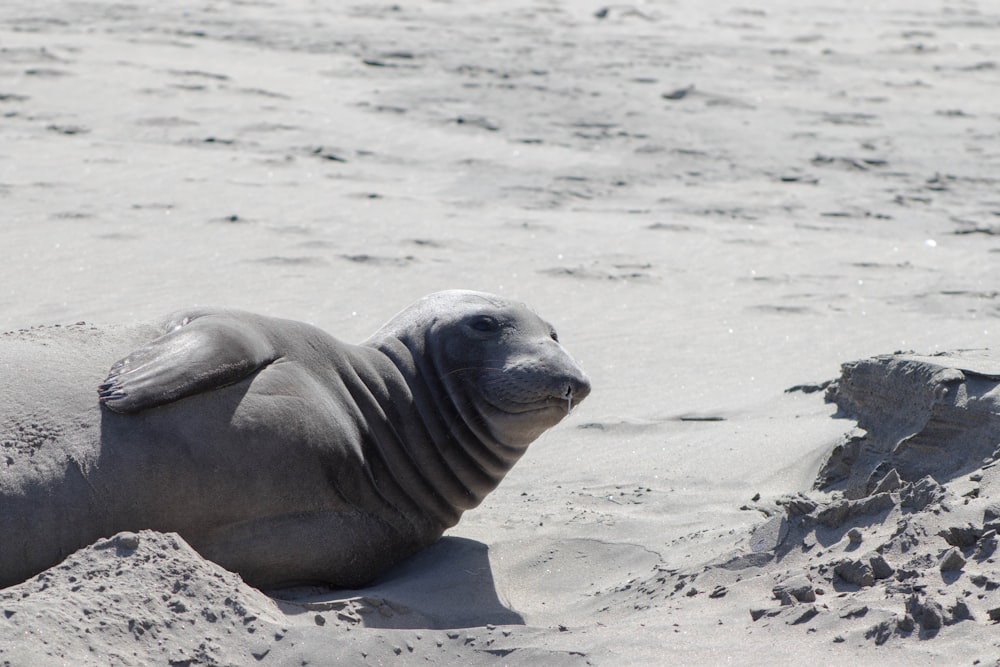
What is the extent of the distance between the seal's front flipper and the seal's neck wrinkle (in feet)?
1.92

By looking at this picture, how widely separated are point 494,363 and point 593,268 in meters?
2.81

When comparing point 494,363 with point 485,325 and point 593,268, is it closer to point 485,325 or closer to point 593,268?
point 485,325

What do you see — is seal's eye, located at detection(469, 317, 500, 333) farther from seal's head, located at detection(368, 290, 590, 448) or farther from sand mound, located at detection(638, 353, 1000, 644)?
sand mound, located at detection(638, 353, 1000, 644)

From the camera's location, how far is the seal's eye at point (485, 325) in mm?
4625

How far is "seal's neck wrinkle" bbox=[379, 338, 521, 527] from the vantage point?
446 cm

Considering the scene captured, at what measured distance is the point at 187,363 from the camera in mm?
3811

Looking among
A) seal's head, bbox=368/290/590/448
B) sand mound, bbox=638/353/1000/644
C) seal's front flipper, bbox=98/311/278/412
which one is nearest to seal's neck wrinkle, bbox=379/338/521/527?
seal's head, bbox=368/290/590/448

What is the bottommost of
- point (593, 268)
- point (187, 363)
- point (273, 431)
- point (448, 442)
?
point (593, 268)

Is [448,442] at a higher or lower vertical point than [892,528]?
lower

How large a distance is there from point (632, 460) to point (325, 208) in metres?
3.43

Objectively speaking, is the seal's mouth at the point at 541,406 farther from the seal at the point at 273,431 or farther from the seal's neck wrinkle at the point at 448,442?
the seal's neck wrinkle at the point at 448,442

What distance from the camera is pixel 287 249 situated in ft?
23.4

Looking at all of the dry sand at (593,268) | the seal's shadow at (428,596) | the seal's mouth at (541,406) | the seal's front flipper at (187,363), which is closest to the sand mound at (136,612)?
the dry sand at (593,268)

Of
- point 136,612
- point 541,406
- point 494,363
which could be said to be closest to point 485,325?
point 494,363
